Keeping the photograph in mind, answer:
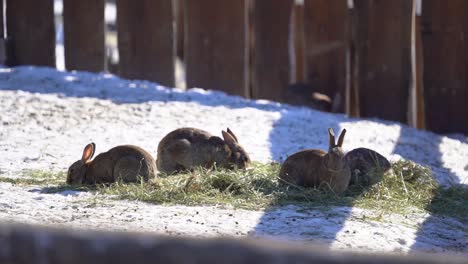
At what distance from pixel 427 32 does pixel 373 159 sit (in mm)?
4649

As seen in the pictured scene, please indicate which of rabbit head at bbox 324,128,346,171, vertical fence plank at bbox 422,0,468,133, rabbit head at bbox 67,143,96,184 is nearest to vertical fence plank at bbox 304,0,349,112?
vertical fence plank at bbox 422,0,468,133

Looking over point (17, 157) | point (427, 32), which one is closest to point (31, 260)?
point (17, 157)

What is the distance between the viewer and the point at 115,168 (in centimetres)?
750

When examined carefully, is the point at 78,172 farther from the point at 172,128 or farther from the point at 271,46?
the point at 271,46

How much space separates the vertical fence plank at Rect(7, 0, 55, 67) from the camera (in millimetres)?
12578

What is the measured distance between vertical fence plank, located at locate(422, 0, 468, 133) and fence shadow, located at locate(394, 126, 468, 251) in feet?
2.53

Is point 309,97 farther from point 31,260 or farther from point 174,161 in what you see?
point 31,260

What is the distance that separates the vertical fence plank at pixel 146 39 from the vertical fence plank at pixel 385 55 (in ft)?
8.19

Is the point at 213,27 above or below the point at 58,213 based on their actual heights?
above

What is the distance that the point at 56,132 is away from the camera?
9.99 m

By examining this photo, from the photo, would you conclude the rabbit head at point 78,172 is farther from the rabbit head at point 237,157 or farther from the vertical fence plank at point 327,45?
the vertical fence plank at point 327,45

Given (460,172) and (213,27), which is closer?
(460,172)

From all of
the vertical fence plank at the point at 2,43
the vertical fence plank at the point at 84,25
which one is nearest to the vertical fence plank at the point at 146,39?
the vertical fence plank at the point at 84,25

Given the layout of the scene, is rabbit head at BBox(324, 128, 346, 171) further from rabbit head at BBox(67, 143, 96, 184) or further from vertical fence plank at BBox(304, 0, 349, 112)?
vertical fence plank at BBox(304, 0, 349, 112)
